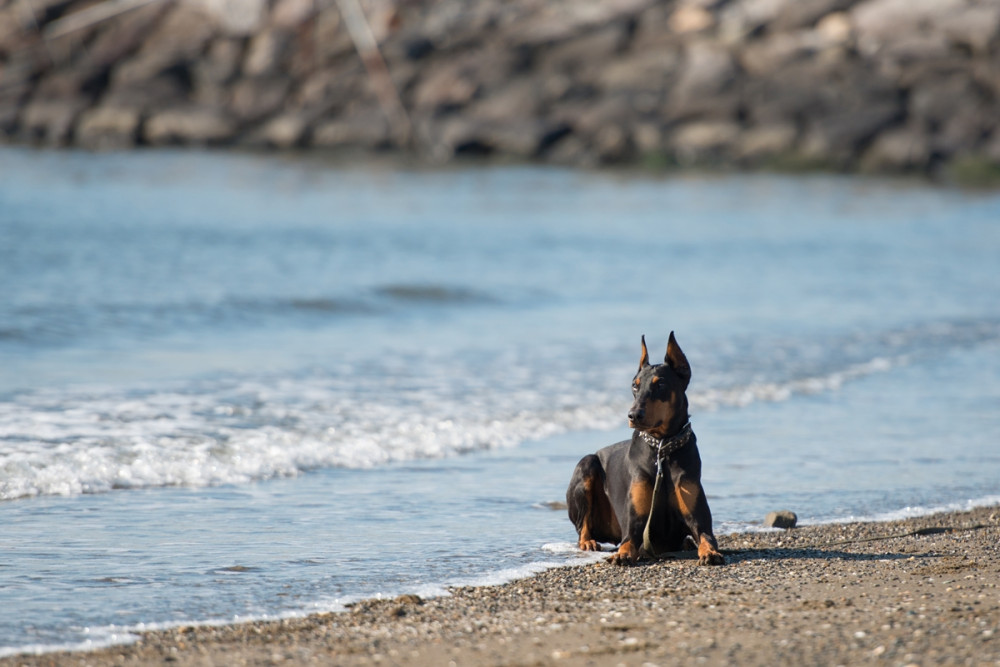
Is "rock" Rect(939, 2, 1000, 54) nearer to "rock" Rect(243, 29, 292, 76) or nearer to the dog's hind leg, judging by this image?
"rock" Rect(243, 29, 292, 76)

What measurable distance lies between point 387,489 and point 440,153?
29.2 meters

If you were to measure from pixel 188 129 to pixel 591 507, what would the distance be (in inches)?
1312

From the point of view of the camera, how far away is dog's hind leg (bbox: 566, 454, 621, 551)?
5.53m

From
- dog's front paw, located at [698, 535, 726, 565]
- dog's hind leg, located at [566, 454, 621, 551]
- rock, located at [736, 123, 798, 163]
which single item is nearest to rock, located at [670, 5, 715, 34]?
rock, located at [736, 123, 798, 163]

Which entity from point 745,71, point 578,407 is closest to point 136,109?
point 745,71

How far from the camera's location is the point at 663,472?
16.8 feet

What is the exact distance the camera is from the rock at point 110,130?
3656 cm

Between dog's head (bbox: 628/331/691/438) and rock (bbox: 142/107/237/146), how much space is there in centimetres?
3315

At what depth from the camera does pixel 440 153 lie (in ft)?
115

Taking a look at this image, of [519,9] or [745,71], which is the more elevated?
[519,9]

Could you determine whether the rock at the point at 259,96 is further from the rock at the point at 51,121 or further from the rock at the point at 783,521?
the rock at the point at 783,521

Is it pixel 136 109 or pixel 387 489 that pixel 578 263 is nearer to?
pixel 387 489

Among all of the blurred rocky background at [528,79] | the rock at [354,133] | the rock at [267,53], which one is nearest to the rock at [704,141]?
the blurred rocky background at [528,79]

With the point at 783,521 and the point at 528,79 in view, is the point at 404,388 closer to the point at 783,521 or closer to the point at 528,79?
the point at 783,521
